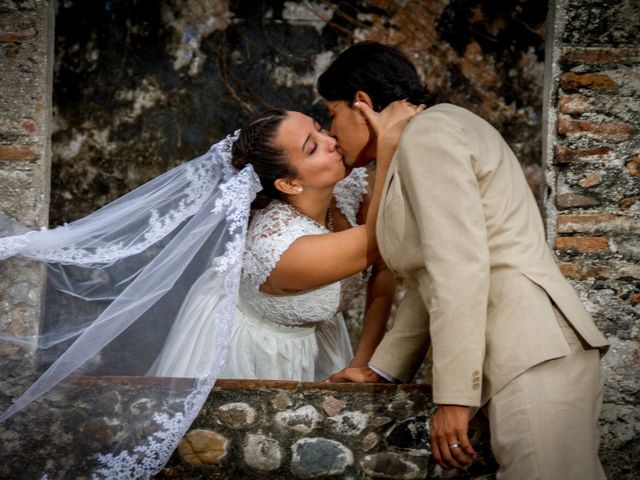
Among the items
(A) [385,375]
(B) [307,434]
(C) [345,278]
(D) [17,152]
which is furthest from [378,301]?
(D) [17,152]

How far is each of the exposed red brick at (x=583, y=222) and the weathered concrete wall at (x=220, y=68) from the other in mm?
1477

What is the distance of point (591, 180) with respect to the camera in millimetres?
3516

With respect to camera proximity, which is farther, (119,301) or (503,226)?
(119,301)

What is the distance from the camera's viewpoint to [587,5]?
3525mm

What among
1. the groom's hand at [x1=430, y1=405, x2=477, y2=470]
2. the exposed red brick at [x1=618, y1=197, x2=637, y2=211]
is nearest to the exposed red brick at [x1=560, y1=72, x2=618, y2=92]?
the exposed red brick at [x1=618, y1=197, x2=637, y2=211]

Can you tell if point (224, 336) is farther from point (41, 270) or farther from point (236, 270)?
point (41, 270)

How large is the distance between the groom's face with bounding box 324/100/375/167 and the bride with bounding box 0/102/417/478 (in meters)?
0.12

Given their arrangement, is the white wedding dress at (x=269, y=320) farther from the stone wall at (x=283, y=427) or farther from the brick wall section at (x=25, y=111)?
the brick wall section at (x=25, y=111)

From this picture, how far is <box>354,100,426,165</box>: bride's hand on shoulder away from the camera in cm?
299

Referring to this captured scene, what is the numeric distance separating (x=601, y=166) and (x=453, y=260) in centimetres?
135

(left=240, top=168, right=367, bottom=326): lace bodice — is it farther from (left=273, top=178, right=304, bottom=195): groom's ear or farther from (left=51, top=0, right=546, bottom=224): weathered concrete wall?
(left=51, top=0, right=546, bottom=224): weathered concrete wall

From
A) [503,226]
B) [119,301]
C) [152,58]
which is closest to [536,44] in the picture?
[152,58]

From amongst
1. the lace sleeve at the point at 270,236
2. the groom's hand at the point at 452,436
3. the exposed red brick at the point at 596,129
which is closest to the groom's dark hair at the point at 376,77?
the lace sleeve at the point at 270,236

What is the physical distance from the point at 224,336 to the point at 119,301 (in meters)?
0.41
